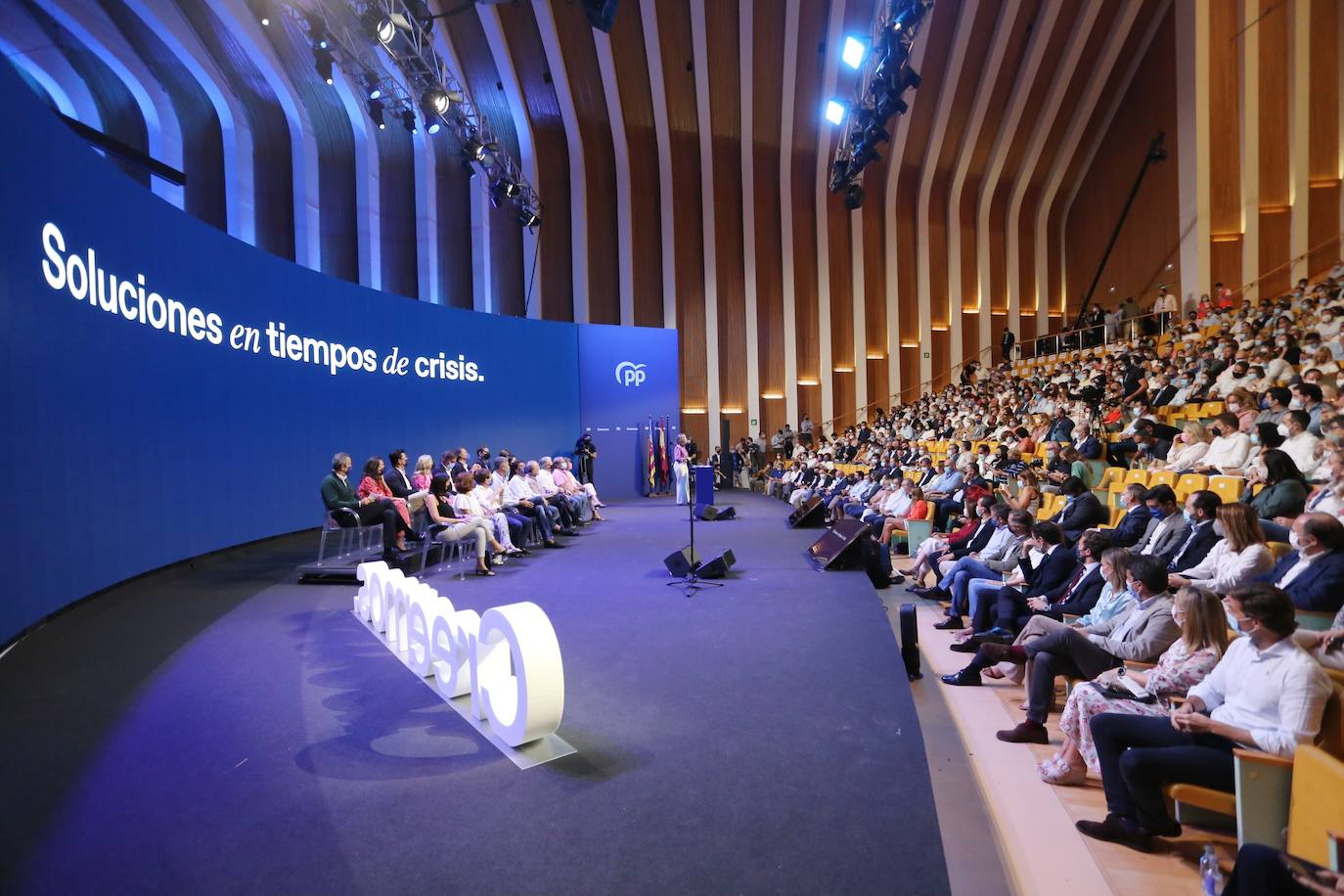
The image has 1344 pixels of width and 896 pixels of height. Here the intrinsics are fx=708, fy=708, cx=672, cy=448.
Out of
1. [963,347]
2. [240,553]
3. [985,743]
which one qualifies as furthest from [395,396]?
[963,347]

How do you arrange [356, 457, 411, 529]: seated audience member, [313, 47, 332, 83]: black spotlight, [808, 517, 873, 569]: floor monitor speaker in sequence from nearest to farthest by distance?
1. [808, 517, 873, 569]: floor monitor speaker
2. [356, 457, 411, 529]: seated audience member
3. [313, 47, 332, 83]: black spotlight

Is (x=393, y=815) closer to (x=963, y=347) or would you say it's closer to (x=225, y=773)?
(x=225, y=773)

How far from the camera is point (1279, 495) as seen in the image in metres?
4.36

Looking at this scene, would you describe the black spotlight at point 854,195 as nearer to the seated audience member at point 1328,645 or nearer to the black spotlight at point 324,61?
the black spotlight at point 324,61

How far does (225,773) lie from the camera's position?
274 cm

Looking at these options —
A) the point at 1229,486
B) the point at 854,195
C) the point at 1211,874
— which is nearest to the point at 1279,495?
the point at 1229,486

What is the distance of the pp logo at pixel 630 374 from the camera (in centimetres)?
1598

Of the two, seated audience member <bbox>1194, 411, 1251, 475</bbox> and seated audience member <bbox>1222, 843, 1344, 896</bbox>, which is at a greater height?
seated audience member <bbox>1194, 411, 1251, 475</bbox>

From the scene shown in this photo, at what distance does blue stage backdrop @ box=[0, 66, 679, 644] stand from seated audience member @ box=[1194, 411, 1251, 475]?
347 inches

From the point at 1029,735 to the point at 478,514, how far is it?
216 inches

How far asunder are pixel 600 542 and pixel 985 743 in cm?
630

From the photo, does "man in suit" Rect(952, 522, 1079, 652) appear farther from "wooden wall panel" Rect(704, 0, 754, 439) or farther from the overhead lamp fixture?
"wooden wall panel" Rect(704, 0, 754, 439)

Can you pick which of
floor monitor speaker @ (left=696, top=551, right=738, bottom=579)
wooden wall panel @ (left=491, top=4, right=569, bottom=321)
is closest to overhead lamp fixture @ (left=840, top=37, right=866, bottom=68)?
wooden wall panel @ (left=491, top=4, right=569, bottom=321)

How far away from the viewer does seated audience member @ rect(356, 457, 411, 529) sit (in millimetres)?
6812
